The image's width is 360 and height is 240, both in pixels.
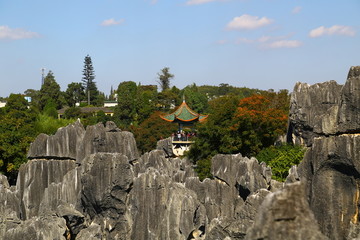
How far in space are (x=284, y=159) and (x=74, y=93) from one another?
200ft

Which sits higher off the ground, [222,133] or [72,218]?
[222,133]

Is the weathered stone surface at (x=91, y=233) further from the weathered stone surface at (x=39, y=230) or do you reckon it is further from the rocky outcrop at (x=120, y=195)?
the weathered stone surface at (x=39, y=230)

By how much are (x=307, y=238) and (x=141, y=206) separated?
575 inches

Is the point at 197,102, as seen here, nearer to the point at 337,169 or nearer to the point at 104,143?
the point at 104,143

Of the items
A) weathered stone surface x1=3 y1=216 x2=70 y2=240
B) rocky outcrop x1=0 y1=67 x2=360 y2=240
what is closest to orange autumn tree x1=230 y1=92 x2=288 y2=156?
rocky outcrop x1=0 y1=67 x2=360 y2=240

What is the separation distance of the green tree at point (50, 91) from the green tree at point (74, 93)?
378 centimetres

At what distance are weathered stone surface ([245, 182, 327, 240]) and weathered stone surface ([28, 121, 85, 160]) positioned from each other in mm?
22070

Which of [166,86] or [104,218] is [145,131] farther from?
[166,86]

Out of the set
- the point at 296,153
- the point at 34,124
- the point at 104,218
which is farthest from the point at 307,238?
the point at 34,124

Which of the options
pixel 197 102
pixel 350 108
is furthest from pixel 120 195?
pixel 197 102

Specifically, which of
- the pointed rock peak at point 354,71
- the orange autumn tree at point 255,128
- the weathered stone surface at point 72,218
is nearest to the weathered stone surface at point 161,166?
the orange autumn tree at point 255,128

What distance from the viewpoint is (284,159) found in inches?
1006

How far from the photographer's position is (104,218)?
2014 cm

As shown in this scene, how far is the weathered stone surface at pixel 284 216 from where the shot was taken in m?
4.89
